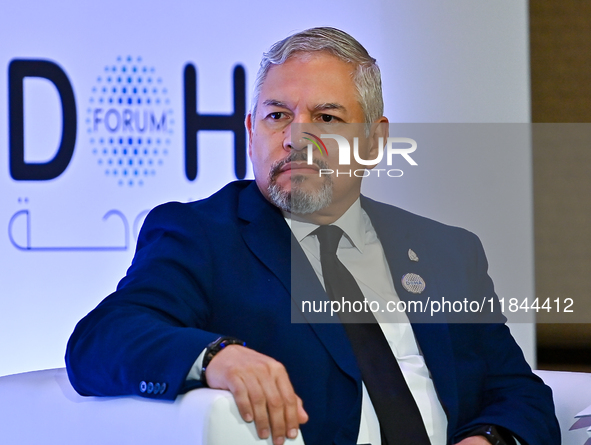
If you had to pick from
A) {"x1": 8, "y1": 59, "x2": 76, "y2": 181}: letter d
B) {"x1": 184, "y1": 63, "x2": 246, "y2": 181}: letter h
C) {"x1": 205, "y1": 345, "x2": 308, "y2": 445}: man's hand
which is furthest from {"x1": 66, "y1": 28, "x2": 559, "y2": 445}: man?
{"x1": 8, "y1": 59, "x2": 76, "y2": 181}: letter d

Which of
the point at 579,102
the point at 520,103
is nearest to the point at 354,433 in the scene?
the point at 520,103

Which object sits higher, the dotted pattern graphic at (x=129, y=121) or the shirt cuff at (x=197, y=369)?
the dotted pattern graphic at (x=129, y=121)

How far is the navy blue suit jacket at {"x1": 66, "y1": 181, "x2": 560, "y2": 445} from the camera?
50.4 inches

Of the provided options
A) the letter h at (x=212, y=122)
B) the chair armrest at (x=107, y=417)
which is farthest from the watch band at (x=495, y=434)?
the letter h at (x=212, y=122)

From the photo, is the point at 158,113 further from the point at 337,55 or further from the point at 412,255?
the point at 412,255

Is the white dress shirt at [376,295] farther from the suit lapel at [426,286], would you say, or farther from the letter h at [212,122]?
the letter h at [212,122]

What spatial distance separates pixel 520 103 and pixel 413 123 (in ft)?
1.75

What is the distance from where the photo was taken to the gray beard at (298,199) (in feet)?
5.70

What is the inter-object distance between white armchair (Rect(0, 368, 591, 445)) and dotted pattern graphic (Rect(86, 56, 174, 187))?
1619mm

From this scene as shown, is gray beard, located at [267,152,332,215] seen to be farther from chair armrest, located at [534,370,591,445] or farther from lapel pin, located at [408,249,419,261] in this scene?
chair armrest, located at [534,370,591,445]

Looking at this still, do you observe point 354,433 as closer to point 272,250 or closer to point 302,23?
point 272,250

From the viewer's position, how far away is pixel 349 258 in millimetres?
1793

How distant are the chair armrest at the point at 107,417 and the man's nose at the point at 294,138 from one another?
743mm

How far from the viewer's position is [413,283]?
177 cm
